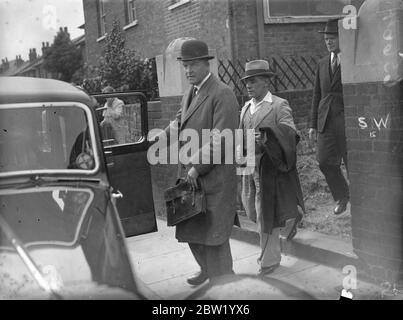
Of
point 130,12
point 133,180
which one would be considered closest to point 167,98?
point 133,180

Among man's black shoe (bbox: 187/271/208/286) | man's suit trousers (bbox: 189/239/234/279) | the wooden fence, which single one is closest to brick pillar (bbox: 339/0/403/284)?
man's suit trousers (bbox: 189/239/234/279)

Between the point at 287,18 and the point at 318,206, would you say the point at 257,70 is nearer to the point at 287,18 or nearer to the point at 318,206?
the point at 318,206

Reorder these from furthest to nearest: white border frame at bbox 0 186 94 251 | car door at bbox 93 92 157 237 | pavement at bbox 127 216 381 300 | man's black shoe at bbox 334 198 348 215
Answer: man's black shoe at bbox 334 198 348 215 → car door at bbox 93 92 157 237 → pavement at bbox 127 216 381 300 → white border frame at bbox 0 186 94 251

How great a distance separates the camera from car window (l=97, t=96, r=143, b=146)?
17.5ft

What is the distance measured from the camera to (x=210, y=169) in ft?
11.3

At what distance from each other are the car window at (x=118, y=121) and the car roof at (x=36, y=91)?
1.08 meters

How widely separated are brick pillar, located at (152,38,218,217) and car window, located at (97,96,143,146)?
0.27 m

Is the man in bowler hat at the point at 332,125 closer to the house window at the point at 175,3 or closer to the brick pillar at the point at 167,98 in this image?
the brick pillar at the point at 167,98

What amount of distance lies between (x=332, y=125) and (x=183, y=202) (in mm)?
1958

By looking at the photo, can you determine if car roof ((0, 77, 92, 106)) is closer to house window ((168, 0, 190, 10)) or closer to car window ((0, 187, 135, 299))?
car window ((0, 187, 135, 299))

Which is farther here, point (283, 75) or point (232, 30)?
point (232, 30)

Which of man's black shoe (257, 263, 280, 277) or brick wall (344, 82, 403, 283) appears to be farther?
man's black shoe (257, 263, 280, 277)

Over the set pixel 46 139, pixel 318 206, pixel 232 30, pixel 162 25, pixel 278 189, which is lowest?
pixel 318 206

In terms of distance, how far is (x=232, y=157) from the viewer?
3529 mm
